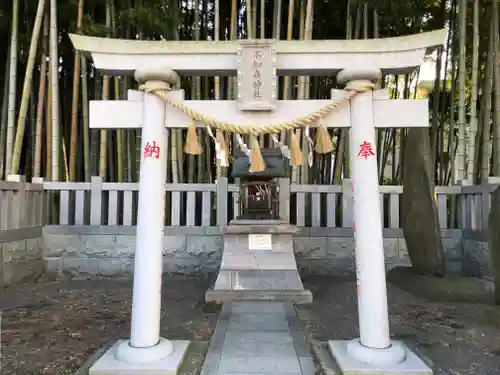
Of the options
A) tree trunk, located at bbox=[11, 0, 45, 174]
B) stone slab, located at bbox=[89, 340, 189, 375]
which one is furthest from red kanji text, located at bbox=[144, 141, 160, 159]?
tree trunk, located at bbox=[11, 0, 45, 174]

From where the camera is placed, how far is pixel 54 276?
5.69m

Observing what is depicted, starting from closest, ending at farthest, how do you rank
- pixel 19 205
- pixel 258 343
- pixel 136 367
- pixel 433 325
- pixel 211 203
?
pixel 136 367 < pixel 258 343 < pixel 433 325 < pixel 19 205 < pixel 211 203

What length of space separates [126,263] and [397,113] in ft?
14.2

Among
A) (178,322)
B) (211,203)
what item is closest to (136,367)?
(178,322)

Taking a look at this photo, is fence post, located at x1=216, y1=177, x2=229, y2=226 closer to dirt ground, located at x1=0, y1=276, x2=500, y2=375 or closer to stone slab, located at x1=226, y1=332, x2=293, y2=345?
dirt ground, located at x1=0, y1=276, x2=500, y2=375

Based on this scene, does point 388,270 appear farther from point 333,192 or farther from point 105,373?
point 105,373

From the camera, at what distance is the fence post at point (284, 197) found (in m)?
5.45

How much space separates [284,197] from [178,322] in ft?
7.75

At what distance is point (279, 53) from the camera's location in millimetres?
2689

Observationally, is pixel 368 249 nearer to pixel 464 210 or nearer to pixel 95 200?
pixel 464 210

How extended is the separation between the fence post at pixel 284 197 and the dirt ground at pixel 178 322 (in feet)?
3.12

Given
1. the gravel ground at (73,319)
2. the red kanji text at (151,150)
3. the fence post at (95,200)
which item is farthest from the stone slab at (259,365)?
the fence post at (95,200)

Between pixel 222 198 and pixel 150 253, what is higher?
pixel 222 198

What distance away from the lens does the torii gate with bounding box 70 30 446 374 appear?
8.41 feet
